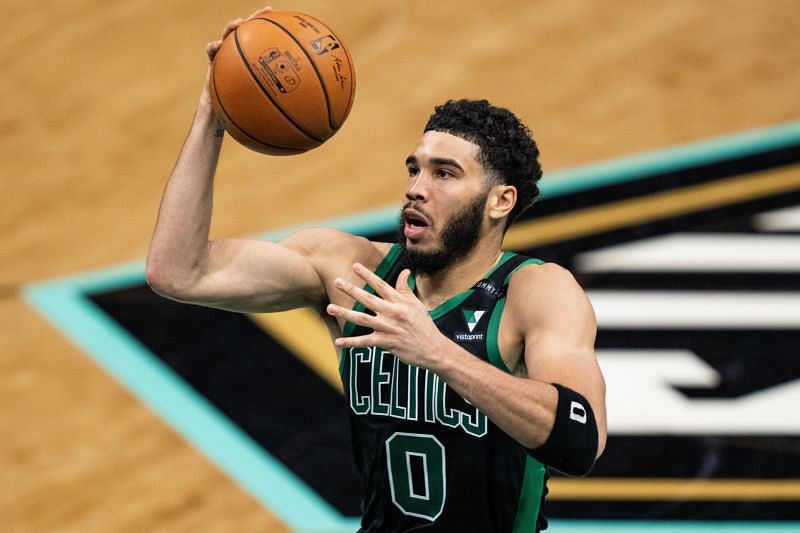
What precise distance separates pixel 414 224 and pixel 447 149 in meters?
0.31

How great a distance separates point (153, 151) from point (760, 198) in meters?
4.03

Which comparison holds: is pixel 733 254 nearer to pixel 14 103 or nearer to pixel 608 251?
pixel 608 251

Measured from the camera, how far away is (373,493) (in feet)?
13.6

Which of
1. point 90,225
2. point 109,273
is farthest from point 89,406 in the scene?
point 90,225

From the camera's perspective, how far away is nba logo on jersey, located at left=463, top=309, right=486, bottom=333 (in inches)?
160

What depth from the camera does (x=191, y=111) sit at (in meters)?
8.72

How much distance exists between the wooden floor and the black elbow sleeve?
3.13 metres

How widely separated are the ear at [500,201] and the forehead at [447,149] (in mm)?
122

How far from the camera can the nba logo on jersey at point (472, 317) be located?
13.4 ft

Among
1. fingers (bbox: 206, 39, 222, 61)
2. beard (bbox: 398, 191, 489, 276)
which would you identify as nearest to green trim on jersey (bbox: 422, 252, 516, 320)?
beard (bbox: 398, 191, 489, 276)

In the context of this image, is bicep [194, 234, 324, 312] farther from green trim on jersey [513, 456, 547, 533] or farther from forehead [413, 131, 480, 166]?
green trim on jersey [513, 456, 547, 533]

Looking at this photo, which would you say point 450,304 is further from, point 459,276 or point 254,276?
point 254,276

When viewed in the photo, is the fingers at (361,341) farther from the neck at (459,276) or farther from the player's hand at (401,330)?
the neck at (459,276)

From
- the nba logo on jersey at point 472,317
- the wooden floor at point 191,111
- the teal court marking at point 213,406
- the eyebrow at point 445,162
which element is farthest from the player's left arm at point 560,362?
the wooden floor at point 191,111
